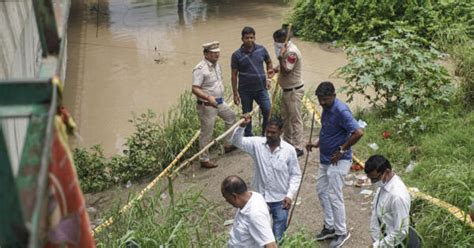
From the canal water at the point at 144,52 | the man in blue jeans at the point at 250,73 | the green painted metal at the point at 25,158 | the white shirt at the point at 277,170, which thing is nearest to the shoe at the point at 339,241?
the white shirt at the point at 277,170

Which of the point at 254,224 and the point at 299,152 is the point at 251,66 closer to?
the point at 299,152

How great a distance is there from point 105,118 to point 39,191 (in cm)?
874

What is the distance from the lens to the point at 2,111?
190cm

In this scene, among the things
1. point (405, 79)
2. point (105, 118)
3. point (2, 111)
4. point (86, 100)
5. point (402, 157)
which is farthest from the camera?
point (86, 100)

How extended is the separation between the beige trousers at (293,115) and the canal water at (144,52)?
2445 mm

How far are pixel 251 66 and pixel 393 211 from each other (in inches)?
118

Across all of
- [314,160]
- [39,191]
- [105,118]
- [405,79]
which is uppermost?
[39,191]

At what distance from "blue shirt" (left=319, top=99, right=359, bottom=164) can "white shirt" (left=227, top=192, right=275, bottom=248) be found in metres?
1.33

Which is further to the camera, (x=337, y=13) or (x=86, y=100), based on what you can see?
(x=337, y=13)

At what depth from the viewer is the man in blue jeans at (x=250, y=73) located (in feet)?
22.6

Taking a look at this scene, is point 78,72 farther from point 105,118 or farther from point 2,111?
point 2,111

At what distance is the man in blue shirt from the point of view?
5.06 metres

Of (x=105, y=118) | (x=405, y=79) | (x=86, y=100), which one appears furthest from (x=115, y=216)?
(x=86, y=100)

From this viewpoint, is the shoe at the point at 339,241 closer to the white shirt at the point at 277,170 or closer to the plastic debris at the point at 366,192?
the white shirt at the point at 277,170
